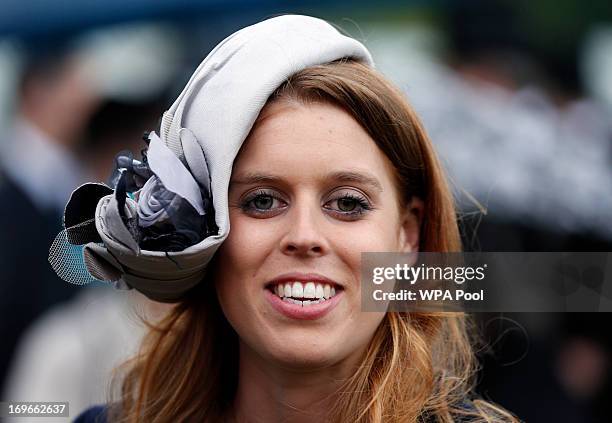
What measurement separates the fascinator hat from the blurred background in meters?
1.75

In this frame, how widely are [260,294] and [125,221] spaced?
→ 417mm

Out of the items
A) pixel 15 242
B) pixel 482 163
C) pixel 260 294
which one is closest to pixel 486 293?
pixel 482 163

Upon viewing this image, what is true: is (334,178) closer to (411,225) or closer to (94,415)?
(411,225)

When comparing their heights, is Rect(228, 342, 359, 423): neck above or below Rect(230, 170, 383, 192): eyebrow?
below

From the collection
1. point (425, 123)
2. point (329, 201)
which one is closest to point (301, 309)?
point (329, 201)

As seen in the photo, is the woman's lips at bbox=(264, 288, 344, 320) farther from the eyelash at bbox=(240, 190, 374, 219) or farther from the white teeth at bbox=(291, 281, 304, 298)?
the eyelash at bbox=(240, 190, 374, 219)

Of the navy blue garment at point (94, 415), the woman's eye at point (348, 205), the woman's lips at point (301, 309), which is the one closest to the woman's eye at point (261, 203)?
the woman's eye at point (348, 205)

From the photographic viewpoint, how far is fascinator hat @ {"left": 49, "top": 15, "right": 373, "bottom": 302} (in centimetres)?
309

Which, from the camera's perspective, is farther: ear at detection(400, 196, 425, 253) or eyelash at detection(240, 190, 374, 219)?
ear at detection(400, 196, 425, 253)

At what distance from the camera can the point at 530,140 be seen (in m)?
5.79

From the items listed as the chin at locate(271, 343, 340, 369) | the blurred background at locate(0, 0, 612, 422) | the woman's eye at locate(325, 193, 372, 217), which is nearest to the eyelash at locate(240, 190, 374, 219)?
the woman's eye at locate(325, 193, 372, 217)

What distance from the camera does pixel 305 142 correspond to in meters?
3.20

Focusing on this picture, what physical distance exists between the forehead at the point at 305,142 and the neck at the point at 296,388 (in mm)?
554

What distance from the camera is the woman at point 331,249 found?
10.3ft
